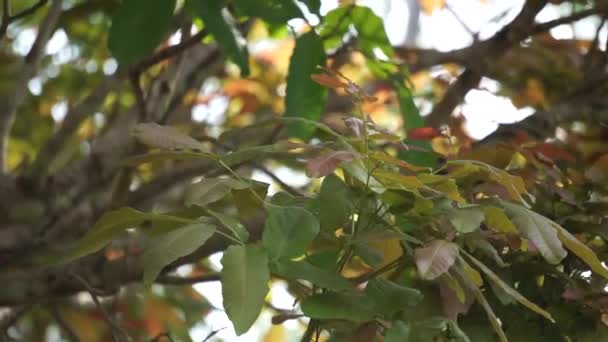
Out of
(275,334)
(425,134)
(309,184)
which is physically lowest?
(275,334)

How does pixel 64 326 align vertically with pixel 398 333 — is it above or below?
below

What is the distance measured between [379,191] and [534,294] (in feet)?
0.64

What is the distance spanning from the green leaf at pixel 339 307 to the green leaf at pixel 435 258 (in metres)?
0.05

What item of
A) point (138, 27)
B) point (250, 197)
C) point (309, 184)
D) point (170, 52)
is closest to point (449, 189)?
point (250, 197)

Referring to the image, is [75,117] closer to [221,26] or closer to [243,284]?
[221,26]

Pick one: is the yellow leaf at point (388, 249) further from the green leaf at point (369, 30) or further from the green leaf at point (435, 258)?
the green leaf at point (369, 30)

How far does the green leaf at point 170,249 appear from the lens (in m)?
0.70

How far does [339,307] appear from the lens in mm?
729

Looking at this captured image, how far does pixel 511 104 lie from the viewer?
1.55 metres

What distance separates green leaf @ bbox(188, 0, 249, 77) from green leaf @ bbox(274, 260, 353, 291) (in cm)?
39

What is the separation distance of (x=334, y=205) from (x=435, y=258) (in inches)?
3.4

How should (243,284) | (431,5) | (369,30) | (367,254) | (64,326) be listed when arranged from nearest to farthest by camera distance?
(243,284), (367,254), (369,30), (64,326), (431,5)

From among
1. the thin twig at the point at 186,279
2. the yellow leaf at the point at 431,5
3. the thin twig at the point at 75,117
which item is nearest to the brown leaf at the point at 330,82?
the thin twig at the point at 186,279

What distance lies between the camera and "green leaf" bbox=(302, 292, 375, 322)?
72 cm
